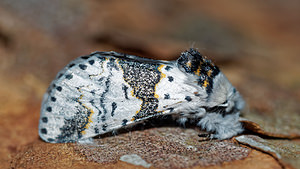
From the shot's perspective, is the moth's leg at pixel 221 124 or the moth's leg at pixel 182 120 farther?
the moth's leg at pixel 182 120

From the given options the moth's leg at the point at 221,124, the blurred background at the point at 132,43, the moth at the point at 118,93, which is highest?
the blurred background at the point at 132,43

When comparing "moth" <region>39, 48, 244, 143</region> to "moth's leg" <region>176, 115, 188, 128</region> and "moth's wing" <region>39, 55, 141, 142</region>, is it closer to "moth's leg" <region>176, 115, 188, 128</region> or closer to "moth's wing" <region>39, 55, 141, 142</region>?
"moth's wing" <region>39, 55, 141, 142</region>

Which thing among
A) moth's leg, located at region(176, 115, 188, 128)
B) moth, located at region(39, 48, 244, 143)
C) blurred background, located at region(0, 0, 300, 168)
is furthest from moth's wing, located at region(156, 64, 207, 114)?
blurred background, located at region(0, 0, 300, 168)

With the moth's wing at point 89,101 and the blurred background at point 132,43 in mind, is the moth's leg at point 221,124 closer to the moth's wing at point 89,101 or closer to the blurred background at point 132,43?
the blurred background at point 132,43

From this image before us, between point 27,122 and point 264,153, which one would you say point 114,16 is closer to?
point 27,122

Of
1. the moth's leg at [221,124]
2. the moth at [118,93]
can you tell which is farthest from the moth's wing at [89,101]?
the moth's leg at [221,124]

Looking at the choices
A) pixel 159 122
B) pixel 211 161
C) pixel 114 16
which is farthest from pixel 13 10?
pixel 211 161
